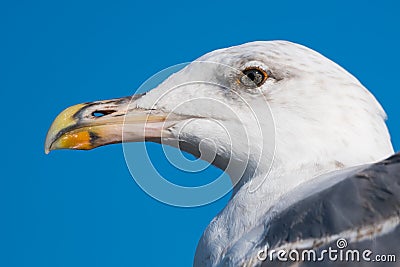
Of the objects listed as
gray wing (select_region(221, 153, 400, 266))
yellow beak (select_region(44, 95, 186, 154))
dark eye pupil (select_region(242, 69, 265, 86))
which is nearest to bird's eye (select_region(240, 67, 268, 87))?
dark eye pupil (select_region(242, 69, 265, 86))

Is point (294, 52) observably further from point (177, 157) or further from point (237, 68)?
point (177, 157)

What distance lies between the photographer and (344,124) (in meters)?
5.41

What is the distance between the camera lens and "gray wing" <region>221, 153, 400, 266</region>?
456 cm

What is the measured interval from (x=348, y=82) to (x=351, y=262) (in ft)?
4.19

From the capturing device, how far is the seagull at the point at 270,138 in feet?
15.6

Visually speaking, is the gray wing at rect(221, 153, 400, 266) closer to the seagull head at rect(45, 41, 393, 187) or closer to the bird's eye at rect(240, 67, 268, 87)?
the seagull head at rect(45, 41, 393, 187)

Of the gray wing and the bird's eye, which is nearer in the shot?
the gray wing

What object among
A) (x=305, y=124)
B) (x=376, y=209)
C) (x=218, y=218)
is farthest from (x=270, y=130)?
(x=376, y=209)

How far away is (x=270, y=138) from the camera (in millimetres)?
5488

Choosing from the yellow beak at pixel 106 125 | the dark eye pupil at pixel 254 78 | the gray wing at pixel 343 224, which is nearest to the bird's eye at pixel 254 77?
the dark eye pupil at pixel 254 78

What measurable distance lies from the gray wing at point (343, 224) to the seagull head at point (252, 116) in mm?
465

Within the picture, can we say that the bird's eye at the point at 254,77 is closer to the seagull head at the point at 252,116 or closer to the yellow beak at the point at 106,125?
the seagull head at the point at 252,116

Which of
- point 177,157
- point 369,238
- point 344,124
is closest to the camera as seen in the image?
point 369,238

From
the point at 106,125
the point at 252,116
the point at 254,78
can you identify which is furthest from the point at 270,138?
the point at 106,125
